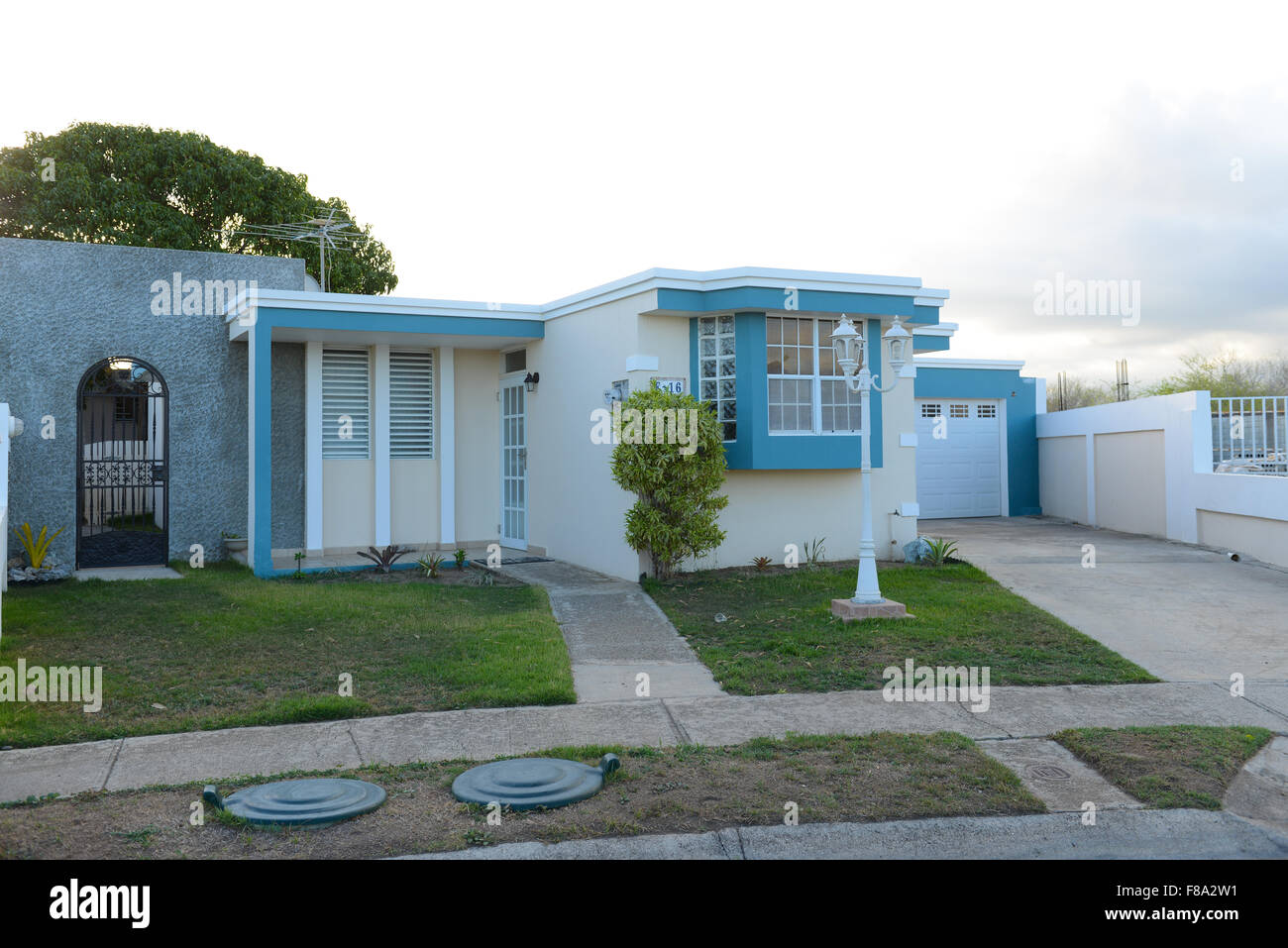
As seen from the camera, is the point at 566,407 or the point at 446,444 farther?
the point at 446,444

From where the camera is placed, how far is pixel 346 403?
13508 millimetres

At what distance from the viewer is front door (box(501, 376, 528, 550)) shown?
45.3 feet

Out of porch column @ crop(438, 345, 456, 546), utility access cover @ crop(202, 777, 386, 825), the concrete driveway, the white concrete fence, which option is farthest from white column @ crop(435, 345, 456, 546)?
the white concrete fence

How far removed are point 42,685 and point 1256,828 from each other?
24.1 feet

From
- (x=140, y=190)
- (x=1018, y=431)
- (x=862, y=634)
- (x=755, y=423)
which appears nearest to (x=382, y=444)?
(x=755, y=423)

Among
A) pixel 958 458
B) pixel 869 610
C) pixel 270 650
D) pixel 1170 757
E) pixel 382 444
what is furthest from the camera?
pixel 958 458

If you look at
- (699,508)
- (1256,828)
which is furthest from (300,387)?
(1256,828)

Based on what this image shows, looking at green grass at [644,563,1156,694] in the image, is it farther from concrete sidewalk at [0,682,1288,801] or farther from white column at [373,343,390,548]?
white column at [373,343,390,548]

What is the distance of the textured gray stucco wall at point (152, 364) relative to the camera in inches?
487

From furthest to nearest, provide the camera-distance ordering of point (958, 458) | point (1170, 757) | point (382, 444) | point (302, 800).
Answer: point (958, 458) → point (382, 444) → point (1170, 757) → point (302, 800)

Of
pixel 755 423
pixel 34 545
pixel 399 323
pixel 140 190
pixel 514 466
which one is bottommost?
pixel 34 545

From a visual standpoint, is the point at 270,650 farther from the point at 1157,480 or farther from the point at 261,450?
the point at 1157,480

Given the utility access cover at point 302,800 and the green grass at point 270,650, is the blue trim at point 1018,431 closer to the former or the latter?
the green grass at point 270,650

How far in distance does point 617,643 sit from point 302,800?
4061 millimetres
